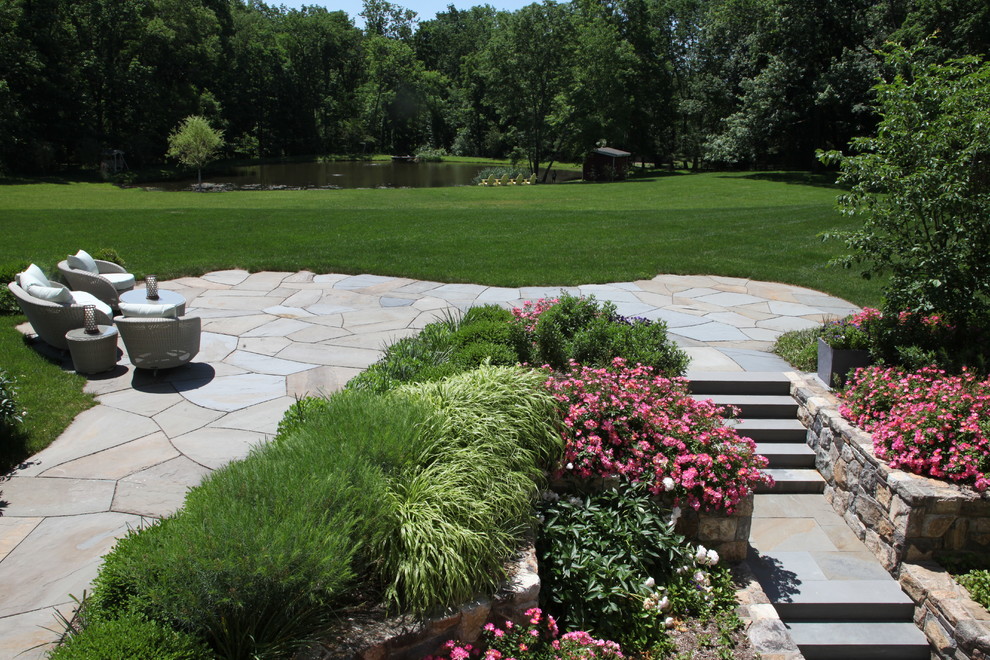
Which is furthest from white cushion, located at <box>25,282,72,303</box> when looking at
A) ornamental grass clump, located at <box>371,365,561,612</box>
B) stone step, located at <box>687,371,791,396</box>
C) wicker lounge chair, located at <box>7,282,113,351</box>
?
stone step, located at <box>687,371,791,396</box>

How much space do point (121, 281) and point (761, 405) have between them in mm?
7985

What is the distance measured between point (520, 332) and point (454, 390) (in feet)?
5.74

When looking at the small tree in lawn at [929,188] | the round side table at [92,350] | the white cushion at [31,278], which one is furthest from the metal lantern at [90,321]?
the small tree in lawn at [929,188]

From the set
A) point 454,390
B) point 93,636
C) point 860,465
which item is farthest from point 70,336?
point 860,465

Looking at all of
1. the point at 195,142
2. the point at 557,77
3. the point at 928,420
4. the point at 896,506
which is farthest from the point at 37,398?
the point at 557,77

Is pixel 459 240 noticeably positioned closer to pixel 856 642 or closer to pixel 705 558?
pixel 705 558

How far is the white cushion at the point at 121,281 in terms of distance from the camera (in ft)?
28.6

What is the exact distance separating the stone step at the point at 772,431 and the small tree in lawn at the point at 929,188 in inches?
59.4

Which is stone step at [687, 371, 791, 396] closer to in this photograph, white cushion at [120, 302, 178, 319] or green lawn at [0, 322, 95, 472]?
white cushion at [120, 302, 178, 319]

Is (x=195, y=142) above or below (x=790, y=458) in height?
above

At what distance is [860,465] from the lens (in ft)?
16.4

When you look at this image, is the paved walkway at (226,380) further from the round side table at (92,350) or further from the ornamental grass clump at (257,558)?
the ornamental grass clump at (257,558)

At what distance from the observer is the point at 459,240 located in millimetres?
13703

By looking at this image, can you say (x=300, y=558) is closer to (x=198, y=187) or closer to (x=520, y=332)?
(x=520, y=332)
